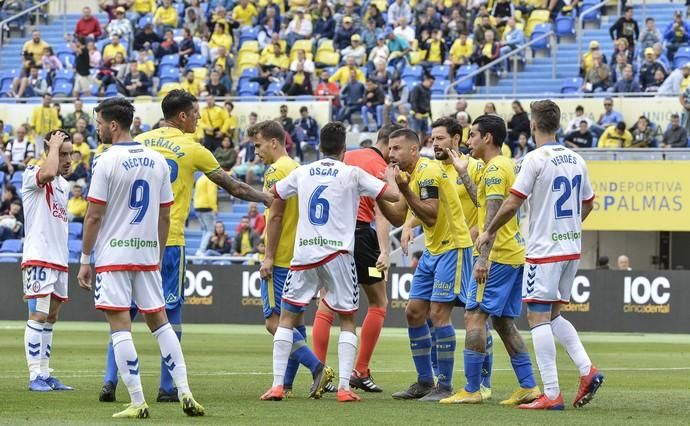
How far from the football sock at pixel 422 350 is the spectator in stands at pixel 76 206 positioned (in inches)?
807

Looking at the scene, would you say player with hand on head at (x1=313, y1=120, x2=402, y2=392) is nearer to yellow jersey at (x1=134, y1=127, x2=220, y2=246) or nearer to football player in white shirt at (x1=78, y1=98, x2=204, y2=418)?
yellow jersey at (x1=134, y1=127, x2=220, y2=246)

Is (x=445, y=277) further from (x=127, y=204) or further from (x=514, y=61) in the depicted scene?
(x=514, y=61)

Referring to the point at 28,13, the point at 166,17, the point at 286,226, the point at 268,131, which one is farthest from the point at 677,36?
the point at 286,226

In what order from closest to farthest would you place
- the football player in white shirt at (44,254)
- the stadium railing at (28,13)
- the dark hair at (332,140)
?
the dark hair at (332,140) → the football player in white shirt at (44,254) → the stadium railing at (28,13)

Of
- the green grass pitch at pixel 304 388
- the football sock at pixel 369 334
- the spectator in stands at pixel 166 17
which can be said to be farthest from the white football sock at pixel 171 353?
the spectator in stands at pixel 166 17

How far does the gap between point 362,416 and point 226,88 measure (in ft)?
87.6

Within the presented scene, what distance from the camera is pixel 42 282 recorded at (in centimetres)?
1461

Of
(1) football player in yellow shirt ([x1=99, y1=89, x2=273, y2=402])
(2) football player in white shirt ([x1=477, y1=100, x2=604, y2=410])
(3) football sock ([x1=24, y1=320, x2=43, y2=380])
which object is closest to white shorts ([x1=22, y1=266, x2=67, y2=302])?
(3) football sock ([x1=24, y1=320, x2=43, y2=380])

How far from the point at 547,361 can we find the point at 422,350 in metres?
1.87

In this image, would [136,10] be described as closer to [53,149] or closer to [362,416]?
[53,149]

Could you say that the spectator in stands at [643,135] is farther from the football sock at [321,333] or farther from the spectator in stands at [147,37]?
the football sock at [321,333]

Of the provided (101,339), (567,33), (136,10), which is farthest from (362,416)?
(136,10)

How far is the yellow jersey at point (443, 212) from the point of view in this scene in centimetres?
1334

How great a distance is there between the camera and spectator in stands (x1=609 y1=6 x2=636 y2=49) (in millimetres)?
34688
